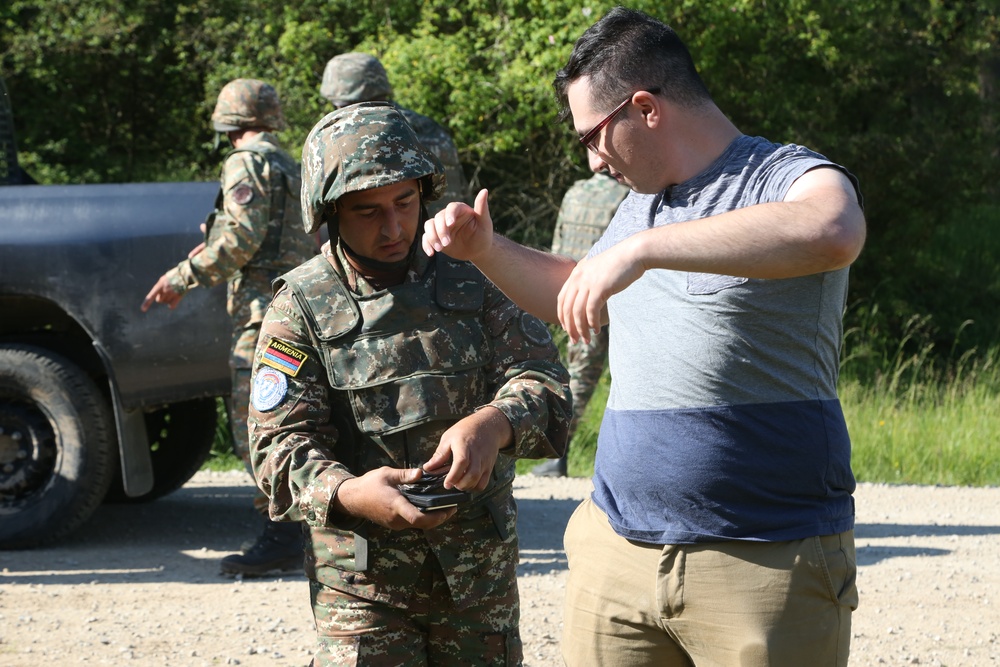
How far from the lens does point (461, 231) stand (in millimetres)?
2754

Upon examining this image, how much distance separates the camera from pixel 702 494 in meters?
2.53

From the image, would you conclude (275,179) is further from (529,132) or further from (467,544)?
(529,132)

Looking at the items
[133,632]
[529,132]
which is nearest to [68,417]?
[133,632]

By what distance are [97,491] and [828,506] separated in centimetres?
452

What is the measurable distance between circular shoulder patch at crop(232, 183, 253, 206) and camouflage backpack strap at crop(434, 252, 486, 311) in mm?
2839

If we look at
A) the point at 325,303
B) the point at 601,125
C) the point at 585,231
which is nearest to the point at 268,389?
the point at 325,303

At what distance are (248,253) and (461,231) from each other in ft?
10.4

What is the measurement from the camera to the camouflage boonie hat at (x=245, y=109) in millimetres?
6156

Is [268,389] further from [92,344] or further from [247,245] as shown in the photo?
[92,344]

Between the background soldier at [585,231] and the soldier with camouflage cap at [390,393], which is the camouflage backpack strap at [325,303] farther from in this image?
the background soldier at [585,231]

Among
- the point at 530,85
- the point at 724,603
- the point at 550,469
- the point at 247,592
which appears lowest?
the point at 550,469

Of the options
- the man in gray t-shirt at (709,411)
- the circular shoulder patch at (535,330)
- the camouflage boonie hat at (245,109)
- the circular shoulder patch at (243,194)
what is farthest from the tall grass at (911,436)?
the man in gray t-shirt at (709,411)

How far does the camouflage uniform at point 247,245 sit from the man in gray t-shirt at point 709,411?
3.25m

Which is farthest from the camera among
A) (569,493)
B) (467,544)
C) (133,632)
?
(569,493)
